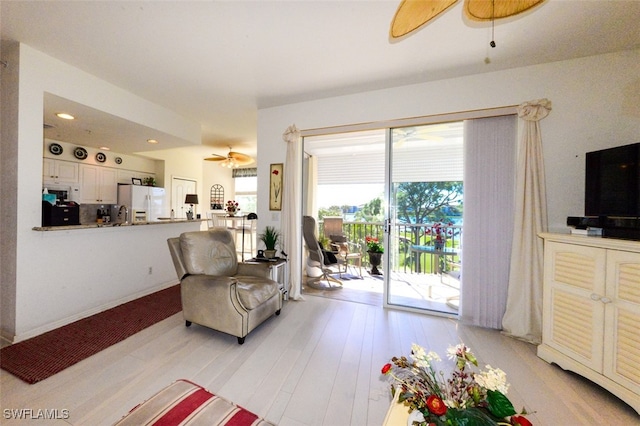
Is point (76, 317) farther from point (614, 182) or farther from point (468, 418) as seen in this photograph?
point (614, 182)

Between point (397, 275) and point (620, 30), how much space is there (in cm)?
306

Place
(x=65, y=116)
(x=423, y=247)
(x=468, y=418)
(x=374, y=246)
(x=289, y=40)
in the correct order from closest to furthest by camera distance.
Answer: (x=468, y=418) → (x=289, y=40) → (x=65, y=116) → (x=423, y=247) → (x=374, y=246)

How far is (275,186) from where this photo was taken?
3.26 m

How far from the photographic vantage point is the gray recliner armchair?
6.70ft

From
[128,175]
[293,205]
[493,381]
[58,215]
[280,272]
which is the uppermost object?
[128,175]

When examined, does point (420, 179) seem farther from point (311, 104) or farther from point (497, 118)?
point (311, 104)

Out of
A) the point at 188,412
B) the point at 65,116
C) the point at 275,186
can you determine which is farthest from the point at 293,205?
the point at 65,116

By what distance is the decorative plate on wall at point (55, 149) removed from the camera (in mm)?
3879

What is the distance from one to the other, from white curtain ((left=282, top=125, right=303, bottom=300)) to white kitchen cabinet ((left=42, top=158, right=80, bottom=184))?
13.5ft

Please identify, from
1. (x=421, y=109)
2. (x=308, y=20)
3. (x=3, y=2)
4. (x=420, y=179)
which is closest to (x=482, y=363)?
(x=420, y=179)

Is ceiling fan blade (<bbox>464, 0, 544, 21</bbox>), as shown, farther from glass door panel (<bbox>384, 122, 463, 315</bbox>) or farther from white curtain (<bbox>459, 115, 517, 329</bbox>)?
glass door panel (<bbox>384, 122, 463, 315</bbox>)

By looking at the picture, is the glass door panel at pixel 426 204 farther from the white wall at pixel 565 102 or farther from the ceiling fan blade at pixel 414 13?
the ceiling fan blade at pixel 414 13

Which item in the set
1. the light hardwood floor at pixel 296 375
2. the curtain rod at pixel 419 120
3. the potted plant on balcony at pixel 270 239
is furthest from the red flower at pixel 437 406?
the curtain rod at pixel 419 120

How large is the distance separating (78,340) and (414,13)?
138 inches
